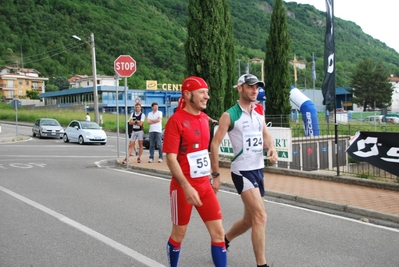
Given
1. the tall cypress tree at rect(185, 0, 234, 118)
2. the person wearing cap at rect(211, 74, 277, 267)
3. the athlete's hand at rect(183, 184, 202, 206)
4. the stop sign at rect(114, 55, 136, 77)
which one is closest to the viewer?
the athlete's hand at rect(183, 184, 202, 206)

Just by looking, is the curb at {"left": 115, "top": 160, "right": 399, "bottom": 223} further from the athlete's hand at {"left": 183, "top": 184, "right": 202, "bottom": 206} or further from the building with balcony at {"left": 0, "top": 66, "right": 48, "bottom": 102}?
the building with balcony at {"left": 0, "top": 66, "right": 48, "bottom": 102}

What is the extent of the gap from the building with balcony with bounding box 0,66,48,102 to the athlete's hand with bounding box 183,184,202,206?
408 ft

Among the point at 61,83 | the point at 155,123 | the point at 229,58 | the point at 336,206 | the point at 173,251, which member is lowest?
the point at 336,206

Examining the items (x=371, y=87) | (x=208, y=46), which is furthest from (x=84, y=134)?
(x=371, y=87)

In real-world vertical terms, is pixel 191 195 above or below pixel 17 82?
below

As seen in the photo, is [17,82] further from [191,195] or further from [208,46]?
[191,195]

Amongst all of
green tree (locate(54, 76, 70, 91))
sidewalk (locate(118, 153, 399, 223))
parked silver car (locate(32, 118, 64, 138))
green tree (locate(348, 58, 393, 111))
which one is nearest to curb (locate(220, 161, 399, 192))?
sidewalk (locate(118, 153, 399, 223))

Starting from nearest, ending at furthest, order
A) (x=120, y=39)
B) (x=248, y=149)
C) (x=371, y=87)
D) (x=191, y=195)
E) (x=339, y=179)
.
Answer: (x=191, y=195)
(x=248, y=149)
(x=339, y=179)
(x=371, y=87)
(x=120, y=39)

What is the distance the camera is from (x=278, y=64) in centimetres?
1788

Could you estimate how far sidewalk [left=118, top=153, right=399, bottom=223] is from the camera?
7227 mm

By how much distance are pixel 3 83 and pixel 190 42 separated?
117m

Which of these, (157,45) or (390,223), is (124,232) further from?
(157,45)

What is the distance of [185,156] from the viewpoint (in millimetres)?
3959

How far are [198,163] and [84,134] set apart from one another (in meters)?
23.3
